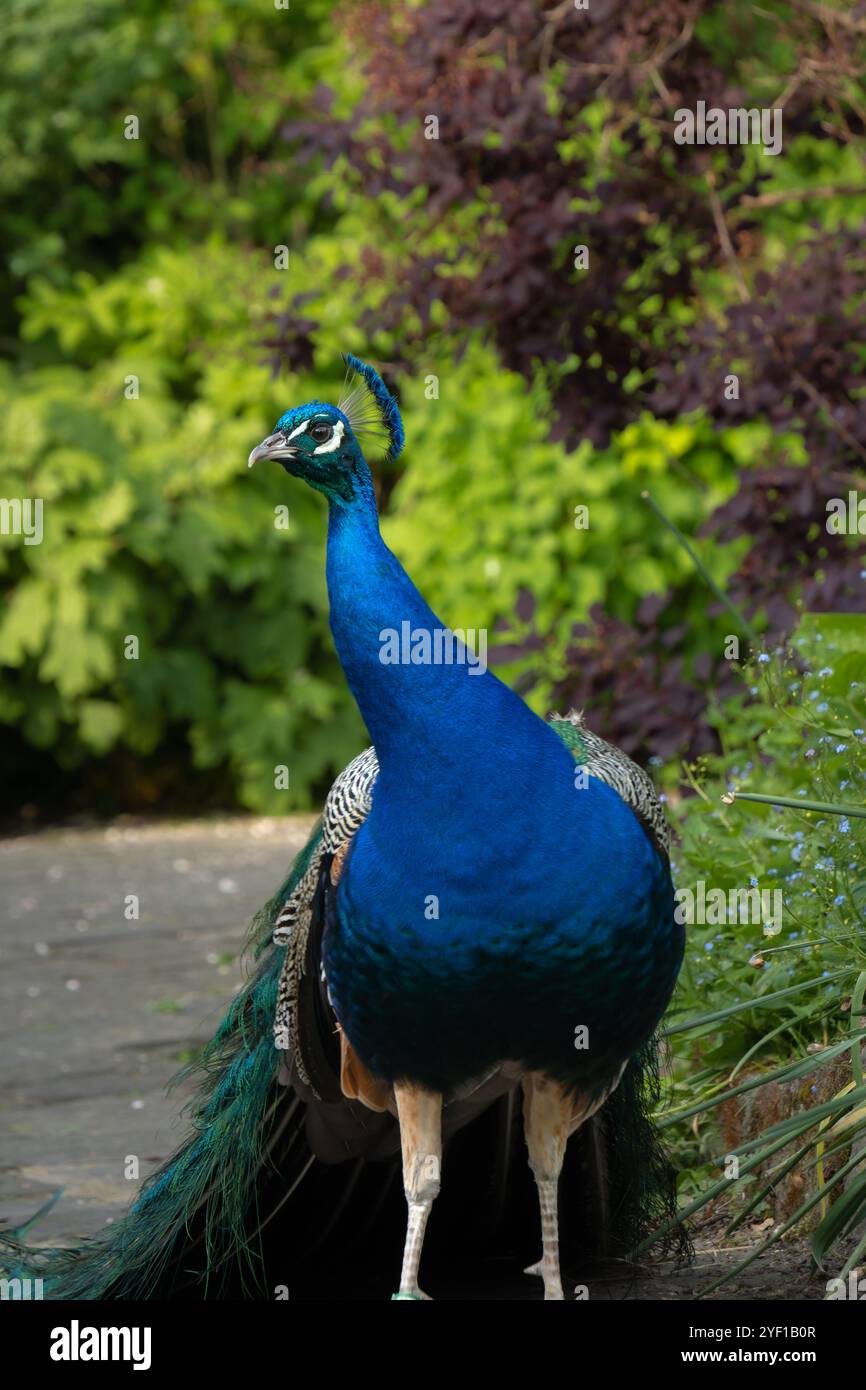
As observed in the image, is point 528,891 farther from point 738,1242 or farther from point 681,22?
point 681,22

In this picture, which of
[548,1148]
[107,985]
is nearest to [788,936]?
[548,1148]

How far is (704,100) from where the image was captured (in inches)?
205

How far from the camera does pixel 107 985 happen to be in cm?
608

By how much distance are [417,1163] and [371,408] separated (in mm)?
1114

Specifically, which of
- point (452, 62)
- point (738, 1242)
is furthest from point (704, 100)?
point (738, 1242)

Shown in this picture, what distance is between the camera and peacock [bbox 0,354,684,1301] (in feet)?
9.14

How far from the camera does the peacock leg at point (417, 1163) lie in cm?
296

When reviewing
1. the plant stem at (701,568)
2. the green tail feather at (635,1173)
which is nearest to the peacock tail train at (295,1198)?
the green tail feather at (635,1173)

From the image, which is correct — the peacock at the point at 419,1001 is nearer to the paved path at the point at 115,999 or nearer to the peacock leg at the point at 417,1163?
the peacock leg at the point at 417,1163

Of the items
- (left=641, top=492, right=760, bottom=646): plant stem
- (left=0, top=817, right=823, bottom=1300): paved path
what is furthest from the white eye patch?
(left=0, top=817, right=823, bottom=1300): paved path

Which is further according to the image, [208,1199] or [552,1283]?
[208,1199]

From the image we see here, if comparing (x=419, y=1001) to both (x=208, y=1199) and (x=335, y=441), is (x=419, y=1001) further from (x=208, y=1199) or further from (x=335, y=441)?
(x=335, y=441)

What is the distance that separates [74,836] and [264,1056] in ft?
19.3

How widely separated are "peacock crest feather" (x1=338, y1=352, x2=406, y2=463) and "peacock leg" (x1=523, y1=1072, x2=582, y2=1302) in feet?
3.21
